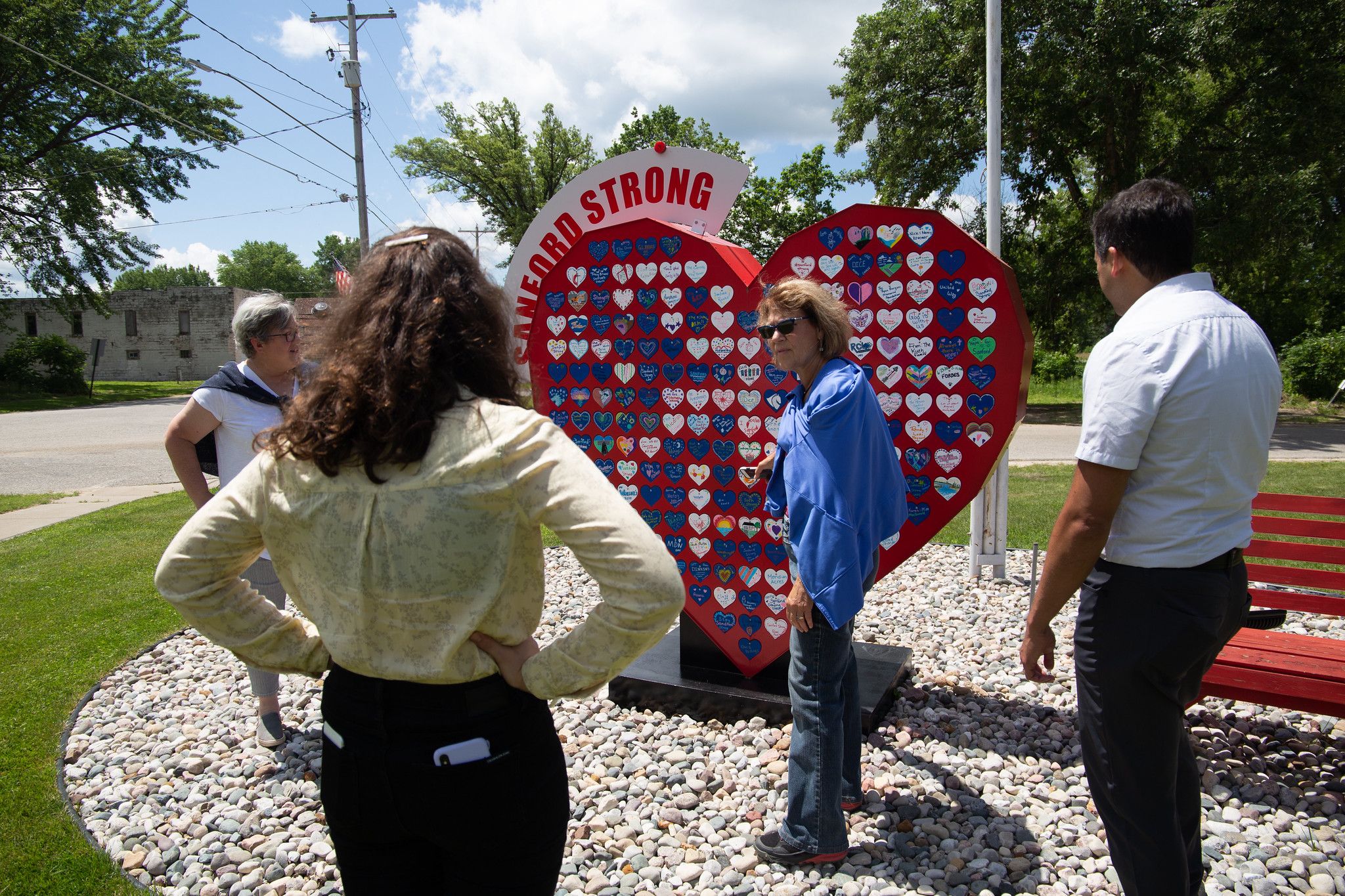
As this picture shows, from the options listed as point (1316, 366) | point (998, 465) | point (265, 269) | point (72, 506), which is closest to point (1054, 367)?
point (1316, 366)

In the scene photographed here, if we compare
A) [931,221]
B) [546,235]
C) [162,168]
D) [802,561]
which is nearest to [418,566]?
[802,561]

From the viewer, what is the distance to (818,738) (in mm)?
2572

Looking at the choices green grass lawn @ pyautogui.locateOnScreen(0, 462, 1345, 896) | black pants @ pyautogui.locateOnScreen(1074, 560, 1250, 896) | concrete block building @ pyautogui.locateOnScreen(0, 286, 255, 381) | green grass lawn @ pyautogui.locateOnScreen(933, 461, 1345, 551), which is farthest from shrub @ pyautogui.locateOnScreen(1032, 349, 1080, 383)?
concrete block building @ pyautogui.locateOnScreen(0, 286, 255, 381)

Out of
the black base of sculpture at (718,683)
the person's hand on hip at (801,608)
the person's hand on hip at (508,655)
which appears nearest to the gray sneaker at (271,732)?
the black base of sculpture at (718,683)

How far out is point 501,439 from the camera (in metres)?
1.28

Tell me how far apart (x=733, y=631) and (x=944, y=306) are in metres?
1.65

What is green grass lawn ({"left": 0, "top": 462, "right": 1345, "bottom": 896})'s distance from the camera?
2844 mm

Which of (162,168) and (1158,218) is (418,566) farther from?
(162,168)

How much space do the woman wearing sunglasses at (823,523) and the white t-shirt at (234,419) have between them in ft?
6.54

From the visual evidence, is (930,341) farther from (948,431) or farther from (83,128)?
(83,128)

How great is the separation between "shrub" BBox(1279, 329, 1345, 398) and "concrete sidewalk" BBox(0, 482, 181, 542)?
23875 mm

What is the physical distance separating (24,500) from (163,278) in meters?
103

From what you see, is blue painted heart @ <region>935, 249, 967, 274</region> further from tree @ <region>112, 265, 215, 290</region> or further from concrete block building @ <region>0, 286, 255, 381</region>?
tree @ <region>112, 265, 215, 290</region>

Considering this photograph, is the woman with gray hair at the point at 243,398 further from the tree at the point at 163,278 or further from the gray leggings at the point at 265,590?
the tree at the point at 163,278
